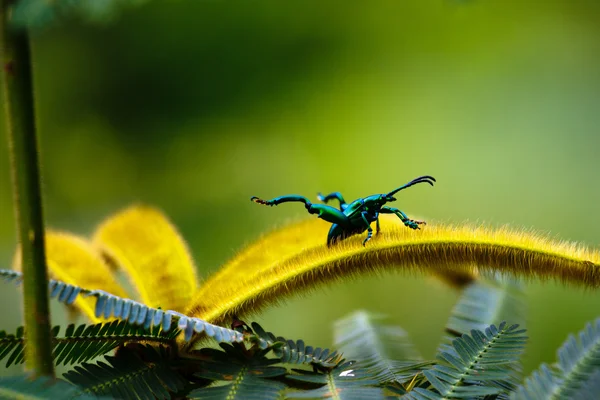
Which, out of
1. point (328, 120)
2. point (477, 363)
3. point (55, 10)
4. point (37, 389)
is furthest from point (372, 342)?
point (328, 120)

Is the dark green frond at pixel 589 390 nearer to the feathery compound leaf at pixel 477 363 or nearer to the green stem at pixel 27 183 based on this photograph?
the feathery compound leaf at pixel 477 363

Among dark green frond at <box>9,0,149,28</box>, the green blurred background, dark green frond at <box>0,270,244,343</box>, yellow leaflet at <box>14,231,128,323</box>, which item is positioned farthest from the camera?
the green blurred background

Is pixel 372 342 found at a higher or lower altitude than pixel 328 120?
lower

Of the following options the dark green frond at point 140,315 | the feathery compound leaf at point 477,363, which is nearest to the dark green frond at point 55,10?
the dark green frond at point 140,315

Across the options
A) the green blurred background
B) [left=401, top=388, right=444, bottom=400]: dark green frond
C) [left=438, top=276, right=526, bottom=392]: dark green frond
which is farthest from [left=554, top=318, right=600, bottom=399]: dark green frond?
the green blurred background

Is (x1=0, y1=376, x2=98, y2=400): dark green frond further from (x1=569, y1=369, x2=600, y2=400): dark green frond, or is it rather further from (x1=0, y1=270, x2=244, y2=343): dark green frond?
(x1=569, y1=369, x2=600, y2=400): dark green frond

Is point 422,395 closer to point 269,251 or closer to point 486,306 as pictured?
point 269,251
